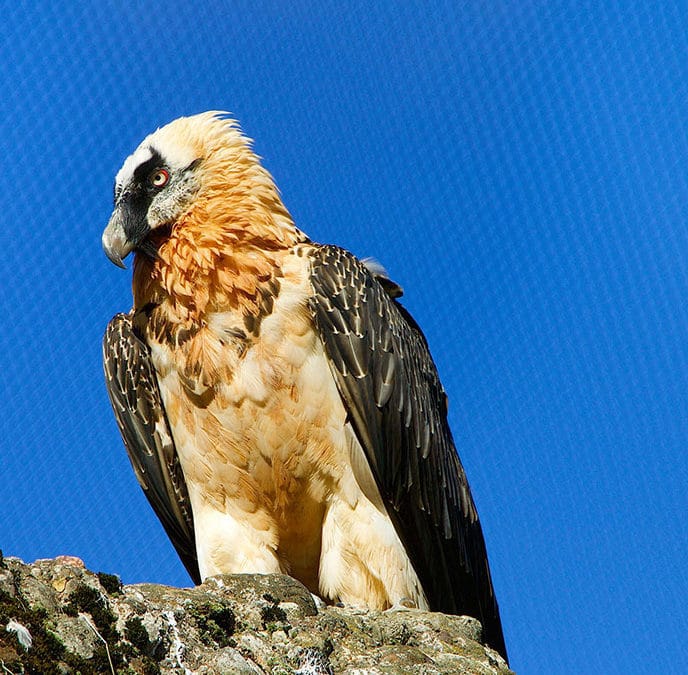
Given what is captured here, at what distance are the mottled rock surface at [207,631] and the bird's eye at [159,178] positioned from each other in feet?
11.2

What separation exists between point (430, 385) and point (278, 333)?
1.65m

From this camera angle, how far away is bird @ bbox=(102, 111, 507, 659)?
678 centimetres

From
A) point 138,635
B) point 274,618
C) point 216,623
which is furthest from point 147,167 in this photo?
point 138,635

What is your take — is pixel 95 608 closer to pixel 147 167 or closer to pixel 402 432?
pixel 402 432

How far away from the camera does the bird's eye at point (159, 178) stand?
7570 mm

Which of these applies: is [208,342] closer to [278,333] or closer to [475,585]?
[278,333]

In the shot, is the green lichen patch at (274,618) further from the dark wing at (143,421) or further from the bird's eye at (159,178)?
the bird's eye at (159,178)

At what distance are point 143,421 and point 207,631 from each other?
3.09 metres

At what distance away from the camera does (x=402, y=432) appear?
723 cm

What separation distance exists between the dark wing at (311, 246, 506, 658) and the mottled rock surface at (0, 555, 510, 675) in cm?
163

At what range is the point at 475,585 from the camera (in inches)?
295

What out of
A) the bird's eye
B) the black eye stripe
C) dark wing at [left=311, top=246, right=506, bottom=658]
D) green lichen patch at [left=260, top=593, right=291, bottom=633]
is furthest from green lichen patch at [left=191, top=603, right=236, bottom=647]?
the black eye stripe

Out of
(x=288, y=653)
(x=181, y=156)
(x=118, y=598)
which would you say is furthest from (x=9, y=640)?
(x=181, y=156)

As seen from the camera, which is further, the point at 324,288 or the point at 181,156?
the point at 181,156
